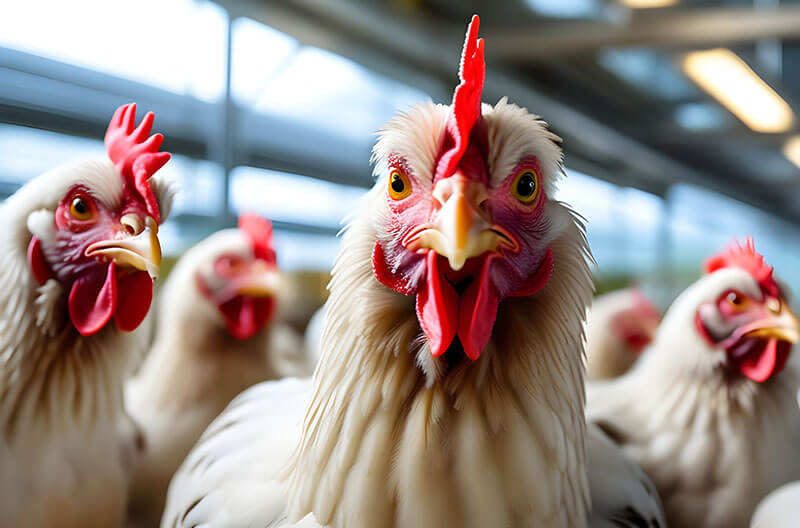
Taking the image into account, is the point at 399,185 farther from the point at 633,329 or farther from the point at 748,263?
the point at 633,329

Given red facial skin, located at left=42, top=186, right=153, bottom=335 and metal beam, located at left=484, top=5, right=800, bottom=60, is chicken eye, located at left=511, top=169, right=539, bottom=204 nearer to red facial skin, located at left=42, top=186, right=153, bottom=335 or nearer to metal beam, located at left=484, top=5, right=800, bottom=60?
red facial skin, located at left=42, top=186, right=153, bottom=335

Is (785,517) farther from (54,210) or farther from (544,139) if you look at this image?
(54,210)

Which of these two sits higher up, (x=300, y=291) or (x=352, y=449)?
(x=300, y=291)

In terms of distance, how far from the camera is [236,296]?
1.48m

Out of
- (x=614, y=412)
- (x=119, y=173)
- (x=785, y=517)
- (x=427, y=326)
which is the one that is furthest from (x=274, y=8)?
(x=785, y=517)

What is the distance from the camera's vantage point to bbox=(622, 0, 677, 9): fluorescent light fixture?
234cm

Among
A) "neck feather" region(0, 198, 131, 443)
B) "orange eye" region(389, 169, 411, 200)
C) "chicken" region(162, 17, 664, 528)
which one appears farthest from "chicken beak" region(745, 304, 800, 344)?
"neck feather" region(0, 198, 131, 443)

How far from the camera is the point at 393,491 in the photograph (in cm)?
67

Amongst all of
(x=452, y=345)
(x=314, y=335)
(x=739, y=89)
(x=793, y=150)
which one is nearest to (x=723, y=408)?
(x=452, y=345)

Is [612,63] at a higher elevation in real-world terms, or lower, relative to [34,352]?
higher

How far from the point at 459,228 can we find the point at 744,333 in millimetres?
783

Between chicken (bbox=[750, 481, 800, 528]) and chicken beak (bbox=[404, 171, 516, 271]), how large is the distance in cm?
55

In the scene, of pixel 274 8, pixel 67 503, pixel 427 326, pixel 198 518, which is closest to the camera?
pixel 427 326

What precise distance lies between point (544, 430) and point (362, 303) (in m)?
0.24
